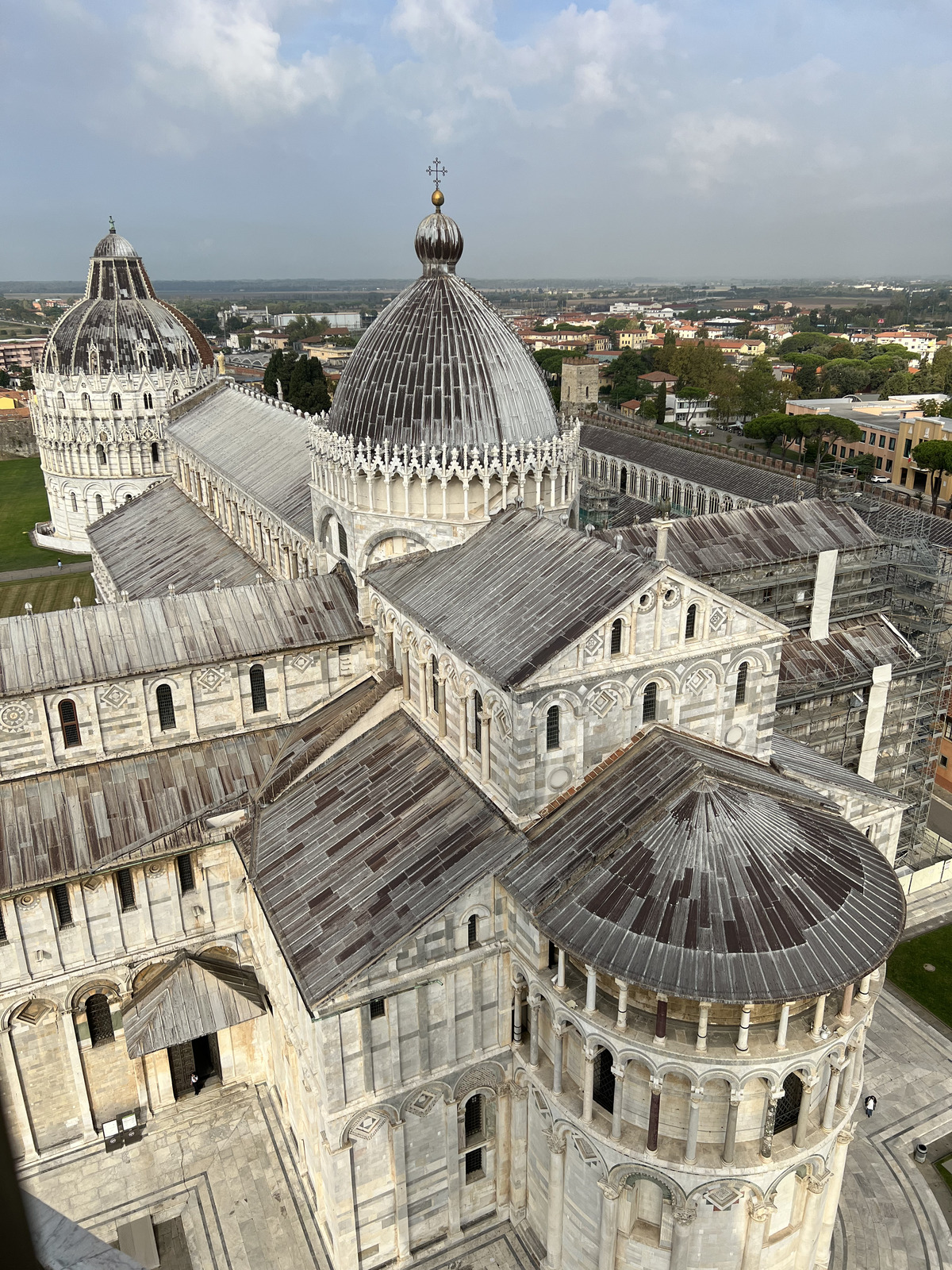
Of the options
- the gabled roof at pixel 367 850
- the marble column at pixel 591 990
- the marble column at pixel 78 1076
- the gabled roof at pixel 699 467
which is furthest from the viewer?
the gabled roof at pixel 699 467

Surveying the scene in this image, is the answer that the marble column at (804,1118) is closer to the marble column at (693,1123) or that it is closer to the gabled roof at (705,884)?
the marble column at (693,1123)

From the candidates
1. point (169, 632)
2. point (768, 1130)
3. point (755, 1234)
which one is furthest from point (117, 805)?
point (755, 1234)

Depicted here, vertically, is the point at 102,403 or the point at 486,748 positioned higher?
the point at 102,403

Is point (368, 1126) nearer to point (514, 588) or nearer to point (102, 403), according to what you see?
point (514, 588)

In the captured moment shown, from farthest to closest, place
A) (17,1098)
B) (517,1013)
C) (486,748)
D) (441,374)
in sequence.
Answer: (441,374) < (17,1098) < (517,1013) < (486,748)

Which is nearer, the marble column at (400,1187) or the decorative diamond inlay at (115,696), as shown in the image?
the marble column at (400,1187)

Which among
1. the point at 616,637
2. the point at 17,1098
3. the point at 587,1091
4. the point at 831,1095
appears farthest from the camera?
the point at 17,1098

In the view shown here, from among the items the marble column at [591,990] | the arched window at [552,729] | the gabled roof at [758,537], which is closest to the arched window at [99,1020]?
the marble column at [591,990]
